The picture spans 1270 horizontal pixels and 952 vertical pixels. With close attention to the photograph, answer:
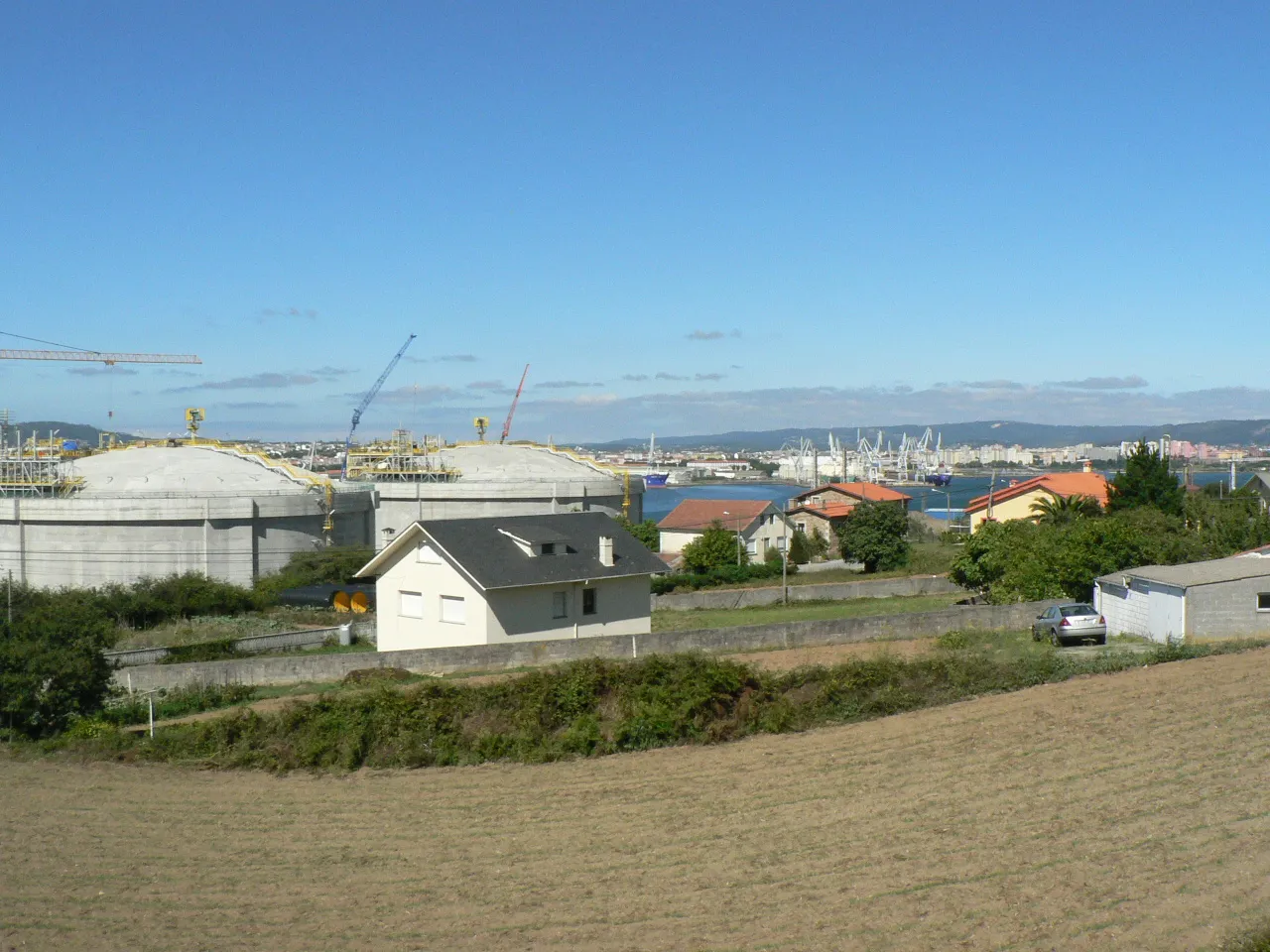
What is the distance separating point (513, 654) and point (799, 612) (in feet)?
41.0

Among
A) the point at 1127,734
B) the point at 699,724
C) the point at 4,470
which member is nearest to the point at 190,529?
the point at 4,470

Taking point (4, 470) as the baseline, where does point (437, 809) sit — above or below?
below

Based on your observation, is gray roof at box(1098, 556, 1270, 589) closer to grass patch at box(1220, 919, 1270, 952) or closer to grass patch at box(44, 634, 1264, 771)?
grass patch at box(44, 634, 1264, 771)

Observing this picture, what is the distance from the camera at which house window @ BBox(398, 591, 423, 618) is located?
2552 centimetres

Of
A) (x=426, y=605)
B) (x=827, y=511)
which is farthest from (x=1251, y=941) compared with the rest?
(x=827, y=511)

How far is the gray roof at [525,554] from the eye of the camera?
80.4 feet

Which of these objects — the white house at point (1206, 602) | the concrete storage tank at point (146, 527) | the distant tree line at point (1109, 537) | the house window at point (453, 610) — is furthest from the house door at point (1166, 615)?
the concrete storage tank at point (146, 527)

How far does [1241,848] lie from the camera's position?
10.0 metres

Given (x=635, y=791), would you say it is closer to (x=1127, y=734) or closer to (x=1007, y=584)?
(x=1127, y=734)

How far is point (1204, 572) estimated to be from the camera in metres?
22.5

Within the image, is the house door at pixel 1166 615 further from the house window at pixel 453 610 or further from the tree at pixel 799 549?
the tree at pixel 799 549

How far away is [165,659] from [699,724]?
14564 millimetres

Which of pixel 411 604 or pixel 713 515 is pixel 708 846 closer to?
pixel 411 604

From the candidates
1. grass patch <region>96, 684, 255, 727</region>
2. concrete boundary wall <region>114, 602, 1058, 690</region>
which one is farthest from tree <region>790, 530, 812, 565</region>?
grass patch <region>96, 684, 255, 727</region>
